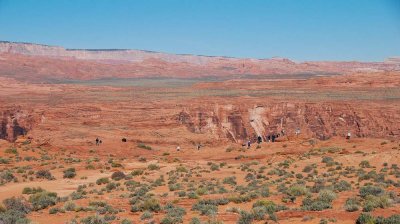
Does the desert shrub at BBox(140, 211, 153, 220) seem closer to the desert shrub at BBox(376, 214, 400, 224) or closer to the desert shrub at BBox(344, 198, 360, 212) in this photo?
the desert shrub at BBox(344, 198, 360, 212)

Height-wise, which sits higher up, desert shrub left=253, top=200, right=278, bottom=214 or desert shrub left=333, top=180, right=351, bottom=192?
desert shrub left=253, top=200, right=278, bottom=214

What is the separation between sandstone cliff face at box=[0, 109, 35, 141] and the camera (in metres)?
54.3

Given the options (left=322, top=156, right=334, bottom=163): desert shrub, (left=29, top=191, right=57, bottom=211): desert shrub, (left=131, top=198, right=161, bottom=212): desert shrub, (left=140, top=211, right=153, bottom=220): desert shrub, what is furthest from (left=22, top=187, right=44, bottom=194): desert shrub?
(left=322, top=156, right=334, bottom=163): desert shrub

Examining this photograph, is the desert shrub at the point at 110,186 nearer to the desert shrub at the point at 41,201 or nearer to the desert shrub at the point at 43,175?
the desert shrub at the point at 41,201

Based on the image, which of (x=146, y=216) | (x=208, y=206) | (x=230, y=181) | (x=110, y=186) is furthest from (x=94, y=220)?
(x=230, y=181)

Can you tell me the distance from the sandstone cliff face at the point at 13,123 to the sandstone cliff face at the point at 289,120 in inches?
685

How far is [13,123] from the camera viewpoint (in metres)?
55.8

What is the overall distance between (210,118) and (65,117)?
53.9 ft

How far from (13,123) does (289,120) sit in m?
32.3

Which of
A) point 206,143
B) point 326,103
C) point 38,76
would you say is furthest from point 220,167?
point 38,76

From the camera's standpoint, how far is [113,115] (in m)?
55.0

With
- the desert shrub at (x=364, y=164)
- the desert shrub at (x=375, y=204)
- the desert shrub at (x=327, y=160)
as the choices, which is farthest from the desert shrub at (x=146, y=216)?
the desert shrub at (x=327, y=160)

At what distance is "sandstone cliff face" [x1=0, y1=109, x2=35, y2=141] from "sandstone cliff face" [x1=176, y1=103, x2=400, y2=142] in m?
17.4

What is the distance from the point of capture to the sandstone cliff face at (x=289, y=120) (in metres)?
52.8
